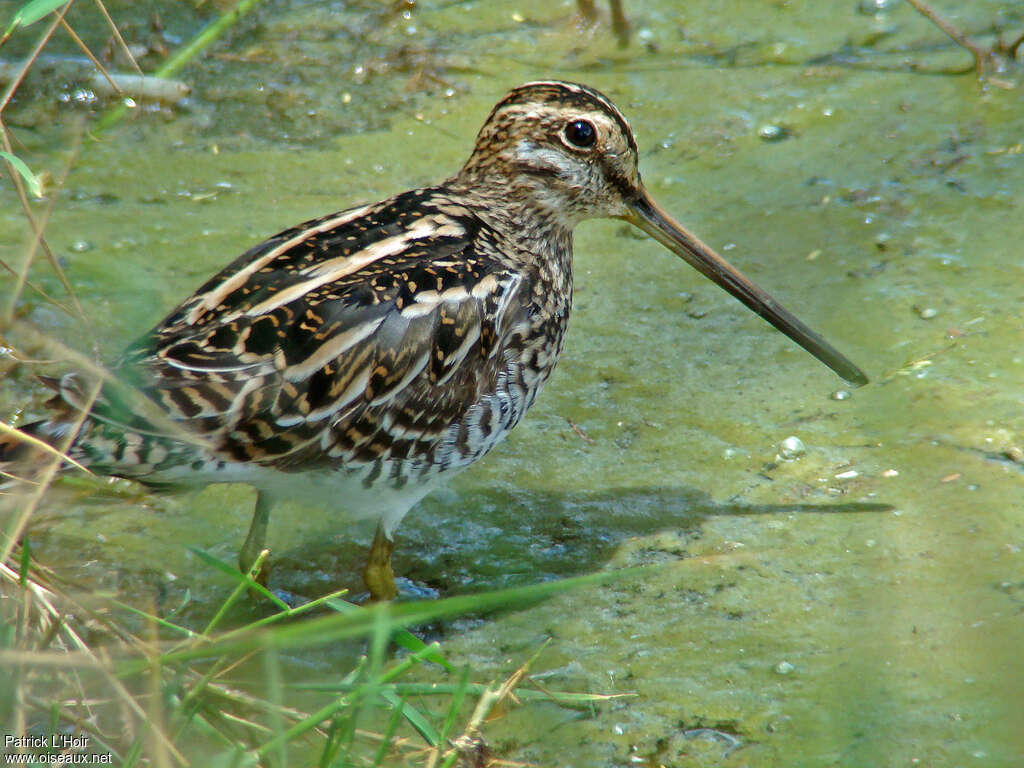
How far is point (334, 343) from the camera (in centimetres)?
326

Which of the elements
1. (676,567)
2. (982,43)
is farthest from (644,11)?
(676,567)

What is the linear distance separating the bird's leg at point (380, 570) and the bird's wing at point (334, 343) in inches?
18.0

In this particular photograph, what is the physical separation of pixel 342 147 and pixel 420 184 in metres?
0.53

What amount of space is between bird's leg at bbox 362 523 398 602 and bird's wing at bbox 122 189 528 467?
46 centimetres

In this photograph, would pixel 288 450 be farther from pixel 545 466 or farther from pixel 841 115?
pixel 841 115

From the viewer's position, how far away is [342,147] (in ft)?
19.6

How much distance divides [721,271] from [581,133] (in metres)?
0.71

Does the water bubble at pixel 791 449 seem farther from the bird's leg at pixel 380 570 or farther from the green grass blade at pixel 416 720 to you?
the green grass blade at pixel 416 720

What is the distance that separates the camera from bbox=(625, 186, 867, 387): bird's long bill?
4230 mm

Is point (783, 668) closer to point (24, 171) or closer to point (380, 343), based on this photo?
point (380, 343)

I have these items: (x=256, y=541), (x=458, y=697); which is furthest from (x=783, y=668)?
(x=256, y=541)

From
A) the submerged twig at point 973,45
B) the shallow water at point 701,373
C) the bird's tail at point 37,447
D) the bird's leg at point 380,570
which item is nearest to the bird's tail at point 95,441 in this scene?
the bird's tail at point 37,447

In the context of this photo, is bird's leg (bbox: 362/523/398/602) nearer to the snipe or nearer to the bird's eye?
the snipe

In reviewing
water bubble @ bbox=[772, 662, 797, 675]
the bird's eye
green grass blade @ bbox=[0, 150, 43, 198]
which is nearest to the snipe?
the bird's eye
